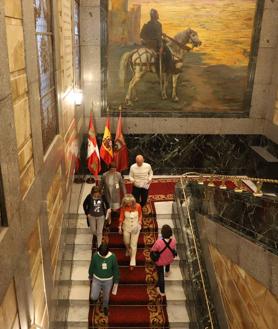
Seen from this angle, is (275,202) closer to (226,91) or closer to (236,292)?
(236,292)

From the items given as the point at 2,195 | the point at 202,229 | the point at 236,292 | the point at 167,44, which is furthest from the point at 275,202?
the point at 167,44

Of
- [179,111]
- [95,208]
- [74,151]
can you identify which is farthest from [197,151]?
[95,208]

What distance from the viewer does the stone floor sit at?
6.40 meters

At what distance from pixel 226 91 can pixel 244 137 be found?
1.50 m

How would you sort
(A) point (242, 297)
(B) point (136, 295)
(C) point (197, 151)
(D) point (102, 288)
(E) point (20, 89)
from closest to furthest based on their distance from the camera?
(E) point (20, 89)
(D) point (102, 288)
(B) point (136, 295)
(A) point (242, 297)
(C) point (197, 151)

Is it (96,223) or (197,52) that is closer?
(96,223)

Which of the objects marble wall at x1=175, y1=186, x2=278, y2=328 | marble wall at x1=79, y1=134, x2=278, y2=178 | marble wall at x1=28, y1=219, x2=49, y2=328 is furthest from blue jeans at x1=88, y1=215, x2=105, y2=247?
marble wall at x1=79, y1=134, x2=278, y2=178

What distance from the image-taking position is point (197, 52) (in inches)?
392

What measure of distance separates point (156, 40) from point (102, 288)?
21.9 ft

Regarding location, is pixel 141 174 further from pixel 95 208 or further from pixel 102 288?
pixel 102 288

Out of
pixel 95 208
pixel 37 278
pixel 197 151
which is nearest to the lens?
pixel 37 278

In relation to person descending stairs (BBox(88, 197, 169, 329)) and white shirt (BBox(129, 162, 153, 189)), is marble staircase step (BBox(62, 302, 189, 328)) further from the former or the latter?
white shirt (BBox(129, 162, 153, 189))

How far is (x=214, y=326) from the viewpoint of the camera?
6.02 meters

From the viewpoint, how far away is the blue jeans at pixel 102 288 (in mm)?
6086
